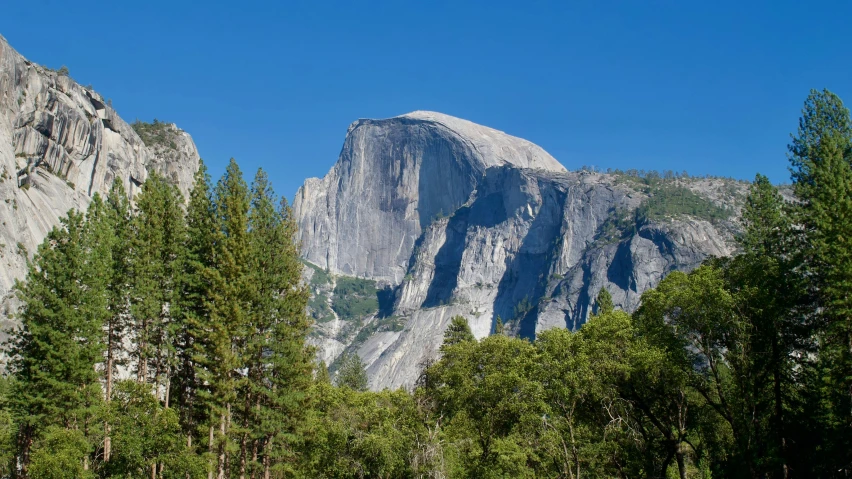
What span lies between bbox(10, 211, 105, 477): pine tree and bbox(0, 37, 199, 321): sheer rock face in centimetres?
5313

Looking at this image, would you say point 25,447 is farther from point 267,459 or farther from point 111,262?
point 267,459

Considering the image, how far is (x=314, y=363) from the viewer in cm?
3378

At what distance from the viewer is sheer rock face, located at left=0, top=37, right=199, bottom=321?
3450 inches

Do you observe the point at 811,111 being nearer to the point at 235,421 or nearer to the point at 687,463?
the point at 687,463

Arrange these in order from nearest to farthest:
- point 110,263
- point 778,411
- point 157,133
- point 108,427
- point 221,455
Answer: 1. point 221,455
2. point 108,427
3. point 778,411
4. point 110,263
5. point 157,133

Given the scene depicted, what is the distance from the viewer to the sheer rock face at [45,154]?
87.6m

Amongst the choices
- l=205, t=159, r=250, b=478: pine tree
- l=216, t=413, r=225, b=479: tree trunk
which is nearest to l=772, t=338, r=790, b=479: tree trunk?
l=205, t=159, r=250, b=478: pine tree

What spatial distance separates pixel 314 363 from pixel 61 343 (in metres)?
11.4

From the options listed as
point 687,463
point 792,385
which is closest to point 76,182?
point 687,463

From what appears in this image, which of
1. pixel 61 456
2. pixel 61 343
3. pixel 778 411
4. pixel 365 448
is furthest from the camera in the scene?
pixel 365 448

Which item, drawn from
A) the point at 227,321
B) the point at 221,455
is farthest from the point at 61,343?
the point at 221,455

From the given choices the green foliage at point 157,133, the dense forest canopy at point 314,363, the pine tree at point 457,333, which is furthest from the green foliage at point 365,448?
the green foliage at point 157,133

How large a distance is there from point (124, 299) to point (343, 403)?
1802cm

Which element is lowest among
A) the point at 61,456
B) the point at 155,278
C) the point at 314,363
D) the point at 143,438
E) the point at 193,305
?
the point at 61,456
